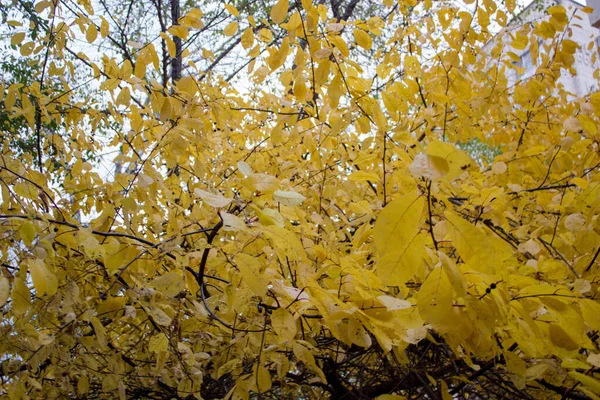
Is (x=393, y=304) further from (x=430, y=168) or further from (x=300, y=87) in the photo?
(x=300, y=87)

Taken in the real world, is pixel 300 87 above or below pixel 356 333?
A: above

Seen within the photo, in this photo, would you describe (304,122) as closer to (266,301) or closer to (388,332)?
(266,301)

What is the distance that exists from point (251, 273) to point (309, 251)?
570 mm

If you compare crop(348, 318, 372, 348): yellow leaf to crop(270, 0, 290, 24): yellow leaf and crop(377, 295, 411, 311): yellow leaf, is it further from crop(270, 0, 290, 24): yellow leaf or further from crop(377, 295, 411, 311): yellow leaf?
crop(270, 0, 290, 24): yellow leaf

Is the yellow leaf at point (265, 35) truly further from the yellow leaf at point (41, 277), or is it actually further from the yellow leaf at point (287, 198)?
the yellow leaf at point (41, 277)

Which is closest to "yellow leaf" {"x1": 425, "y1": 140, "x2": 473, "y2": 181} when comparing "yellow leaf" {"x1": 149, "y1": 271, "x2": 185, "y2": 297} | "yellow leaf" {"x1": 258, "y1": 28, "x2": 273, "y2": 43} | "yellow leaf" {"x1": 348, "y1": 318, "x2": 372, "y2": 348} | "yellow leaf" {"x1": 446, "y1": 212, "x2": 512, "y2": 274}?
"yellow leaf" {"x1": 446, "y1": 212, "x2": 512, "y2": 274}

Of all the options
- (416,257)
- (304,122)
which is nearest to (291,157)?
(304,122)

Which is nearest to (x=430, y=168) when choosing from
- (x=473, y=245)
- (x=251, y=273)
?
(x=473, y=245)

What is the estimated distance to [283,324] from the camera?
36.6 inches

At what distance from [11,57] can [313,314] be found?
16.7 ft

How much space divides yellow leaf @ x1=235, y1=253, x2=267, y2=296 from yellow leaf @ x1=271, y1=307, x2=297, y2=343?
0.10 meters

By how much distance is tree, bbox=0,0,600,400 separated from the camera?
2.76 ft

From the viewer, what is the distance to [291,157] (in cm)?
253

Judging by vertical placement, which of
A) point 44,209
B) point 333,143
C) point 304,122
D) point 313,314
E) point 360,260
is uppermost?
Answer: point 304,122
